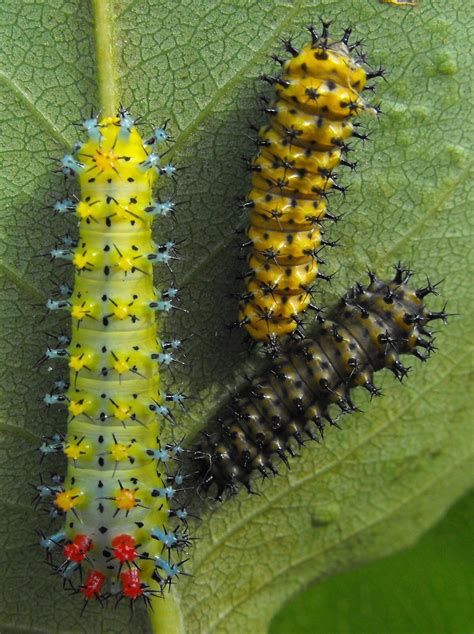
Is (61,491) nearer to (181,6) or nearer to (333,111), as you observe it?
(333,111)

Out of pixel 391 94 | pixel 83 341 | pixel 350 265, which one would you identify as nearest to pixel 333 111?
pixel 391 94

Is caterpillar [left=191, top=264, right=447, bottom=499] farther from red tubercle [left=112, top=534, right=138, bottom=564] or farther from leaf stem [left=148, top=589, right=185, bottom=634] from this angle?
leaf stem [left=148, top=589, right=185, bottom=634]

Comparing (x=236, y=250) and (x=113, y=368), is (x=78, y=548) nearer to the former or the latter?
(x=113, y=368)

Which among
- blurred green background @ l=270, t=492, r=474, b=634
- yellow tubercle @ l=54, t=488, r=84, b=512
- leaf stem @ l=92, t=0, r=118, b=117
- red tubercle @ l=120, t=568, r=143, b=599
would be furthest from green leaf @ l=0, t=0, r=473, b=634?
red tubercle @ l=120, t=568, r=143, b=599

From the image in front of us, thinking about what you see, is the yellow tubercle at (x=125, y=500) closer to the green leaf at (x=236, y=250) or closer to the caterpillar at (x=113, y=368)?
the caterpillar at (x=113, y=368)

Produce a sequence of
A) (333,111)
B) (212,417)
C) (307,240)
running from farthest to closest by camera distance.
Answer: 1. (212,417)
2. (307,240)
3. (333,111)
